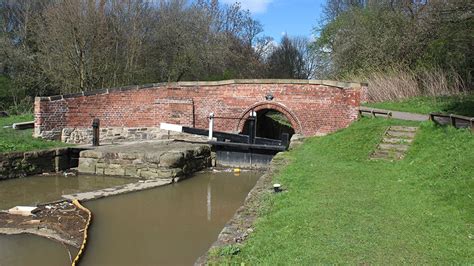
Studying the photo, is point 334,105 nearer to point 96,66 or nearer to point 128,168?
point 128,168

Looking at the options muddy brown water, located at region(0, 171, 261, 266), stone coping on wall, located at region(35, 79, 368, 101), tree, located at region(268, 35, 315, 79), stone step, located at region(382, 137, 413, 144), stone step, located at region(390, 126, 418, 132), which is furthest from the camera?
tree, located at region(268, 35, 315, 79)

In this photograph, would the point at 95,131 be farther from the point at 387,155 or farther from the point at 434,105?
the point at 434,105

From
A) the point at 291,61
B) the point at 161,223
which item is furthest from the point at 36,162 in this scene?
the point at 291,61

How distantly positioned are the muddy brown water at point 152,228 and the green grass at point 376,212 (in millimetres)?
1404

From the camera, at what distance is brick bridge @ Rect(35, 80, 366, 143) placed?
50.7 feet

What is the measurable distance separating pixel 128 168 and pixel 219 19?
70.5 ft

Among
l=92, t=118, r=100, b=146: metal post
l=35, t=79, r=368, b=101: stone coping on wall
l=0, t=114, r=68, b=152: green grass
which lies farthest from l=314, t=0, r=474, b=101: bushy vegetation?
l=0, t=114, r=68, b=152: green grass

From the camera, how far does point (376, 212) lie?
220 inches

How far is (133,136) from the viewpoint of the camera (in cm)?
1659

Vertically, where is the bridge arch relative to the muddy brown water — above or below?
above

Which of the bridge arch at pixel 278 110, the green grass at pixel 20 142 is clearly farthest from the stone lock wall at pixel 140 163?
the bridge arch at pixel 278 110

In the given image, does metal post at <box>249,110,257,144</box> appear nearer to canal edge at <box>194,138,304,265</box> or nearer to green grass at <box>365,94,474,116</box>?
green grass at <box>365,94,474,116</box>

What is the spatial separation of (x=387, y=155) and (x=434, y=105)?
6697 mm

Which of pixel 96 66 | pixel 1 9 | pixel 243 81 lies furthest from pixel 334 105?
pixel 1 9
